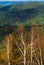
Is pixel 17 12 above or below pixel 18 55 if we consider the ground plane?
below

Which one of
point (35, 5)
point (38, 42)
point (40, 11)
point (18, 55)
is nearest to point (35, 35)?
point (38, 42)

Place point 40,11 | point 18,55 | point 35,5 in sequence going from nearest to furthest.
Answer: point 18,55 < point 40,11 < point 35,5

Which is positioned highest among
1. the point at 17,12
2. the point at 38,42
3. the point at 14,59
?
the point at 38,42

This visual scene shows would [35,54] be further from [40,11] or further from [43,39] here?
[40,11]

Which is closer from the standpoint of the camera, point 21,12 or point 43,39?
point 43,39

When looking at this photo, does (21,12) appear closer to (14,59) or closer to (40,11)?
(40,11)

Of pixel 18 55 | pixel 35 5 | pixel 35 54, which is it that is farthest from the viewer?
pixel 35 5

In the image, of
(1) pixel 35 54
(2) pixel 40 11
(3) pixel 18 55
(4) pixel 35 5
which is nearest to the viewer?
(1) pixel 35 54

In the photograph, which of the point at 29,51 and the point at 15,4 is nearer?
the point at 29,51

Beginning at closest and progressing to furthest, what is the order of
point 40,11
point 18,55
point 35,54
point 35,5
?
point 35,54
point 18,55
point 40,11
point 35,5

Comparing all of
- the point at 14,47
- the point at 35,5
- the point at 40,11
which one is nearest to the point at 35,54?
the point at 14,47
